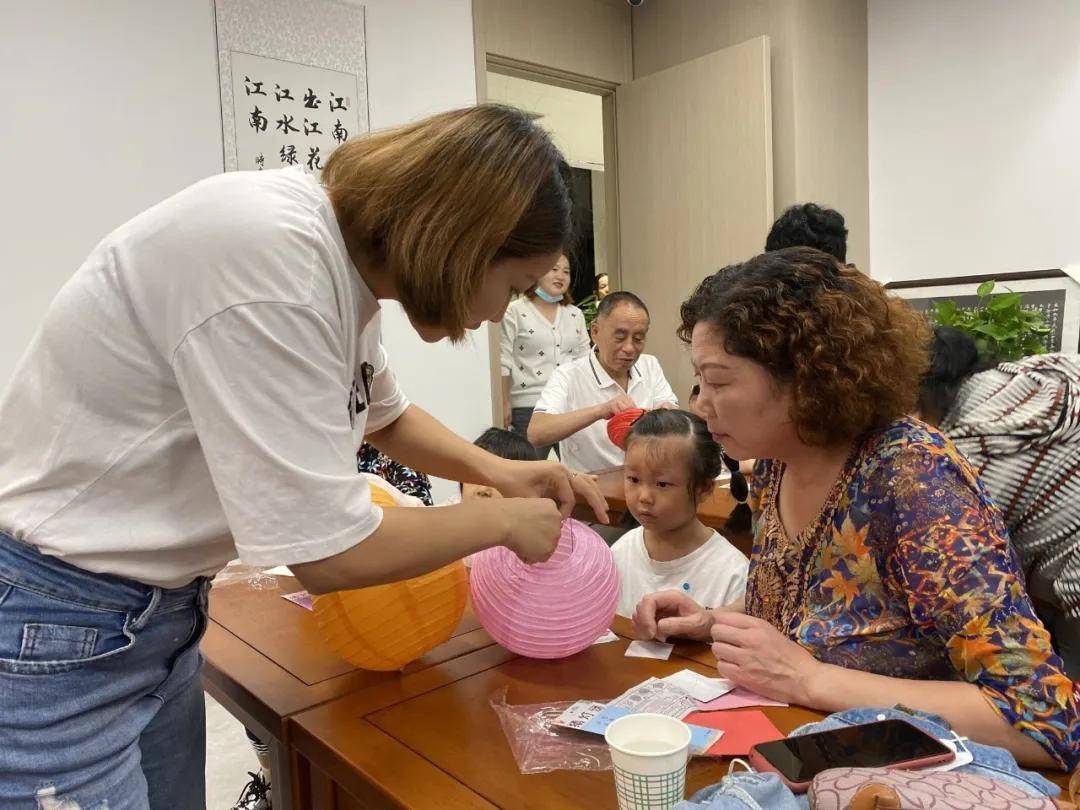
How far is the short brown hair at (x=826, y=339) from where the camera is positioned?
118 centimetres

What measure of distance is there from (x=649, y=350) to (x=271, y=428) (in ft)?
14.3

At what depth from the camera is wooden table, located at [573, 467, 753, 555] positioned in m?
2.34

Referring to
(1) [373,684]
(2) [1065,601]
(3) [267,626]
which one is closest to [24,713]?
(1) [373,684]

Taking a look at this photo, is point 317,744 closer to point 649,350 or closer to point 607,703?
point 607,703

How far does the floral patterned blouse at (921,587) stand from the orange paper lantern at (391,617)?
0.53 meters

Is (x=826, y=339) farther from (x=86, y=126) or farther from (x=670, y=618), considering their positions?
(x=86, y=126)

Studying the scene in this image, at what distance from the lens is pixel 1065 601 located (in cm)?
155

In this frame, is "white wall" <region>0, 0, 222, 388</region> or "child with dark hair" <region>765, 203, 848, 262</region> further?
"white wall" <region>0, 0, 222, 388</region>

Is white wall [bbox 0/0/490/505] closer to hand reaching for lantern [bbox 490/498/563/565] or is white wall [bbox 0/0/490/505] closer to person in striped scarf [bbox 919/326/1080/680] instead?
hand reaching for lantern [bbox 490/498/563/565]

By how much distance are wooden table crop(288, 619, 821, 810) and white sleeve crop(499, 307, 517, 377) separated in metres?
2.84

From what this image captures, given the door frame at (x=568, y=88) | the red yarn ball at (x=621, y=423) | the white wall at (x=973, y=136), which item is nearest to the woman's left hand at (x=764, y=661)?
the red yarn ball at (x=621, y=423)

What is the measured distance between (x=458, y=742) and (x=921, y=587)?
626 mm

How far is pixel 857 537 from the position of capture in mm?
1177

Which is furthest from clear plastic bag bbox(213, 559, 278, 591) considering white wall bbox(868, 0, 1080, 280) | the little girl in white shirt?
white wall bbox(868, 0, 1080, 280)
